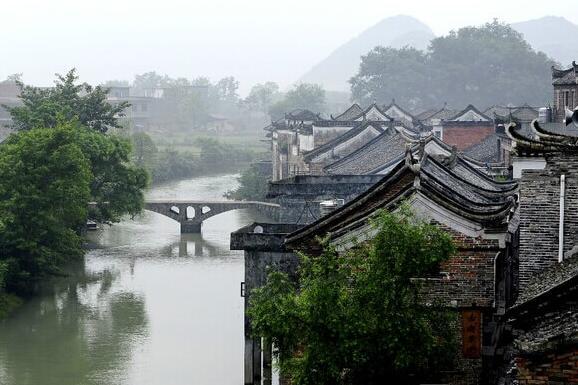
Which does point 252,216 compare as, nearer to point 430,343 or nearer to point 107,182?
point 107,182

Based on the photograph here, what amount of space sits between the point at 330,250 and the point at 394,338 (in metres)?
1.87

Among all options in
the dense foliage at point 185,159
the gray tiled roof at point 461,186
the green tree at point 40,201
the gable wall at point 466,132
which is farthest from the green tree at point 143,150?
the gray tiled roof at point 461,186

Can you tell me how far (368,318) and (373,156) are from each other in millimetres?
29585

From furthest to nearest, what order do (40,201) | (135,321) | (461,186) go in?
(40,201), (135,321), (461,186)

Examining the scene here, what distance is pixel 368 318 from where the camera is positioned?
17312 mm

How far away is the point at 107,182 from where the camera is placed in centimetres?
5441

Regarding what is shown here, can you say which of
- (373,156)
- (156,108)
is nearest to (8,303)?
(373,156)

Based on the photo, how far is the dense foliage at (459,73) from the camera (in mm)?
116875

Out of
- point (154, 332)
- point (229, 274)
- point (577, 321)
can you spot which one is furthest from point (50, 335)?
point (577, 321)

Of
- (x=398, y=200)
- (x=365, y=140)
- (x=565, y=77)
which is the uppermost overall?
(x=565, y=77)

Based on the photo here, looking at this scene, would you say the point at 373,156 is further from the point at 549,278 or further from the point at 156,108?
the point at 156,108

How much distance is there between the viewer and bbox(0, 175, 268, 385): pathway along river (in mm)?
33562

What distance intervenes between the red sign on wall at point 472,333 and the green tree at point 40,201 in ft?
82.3

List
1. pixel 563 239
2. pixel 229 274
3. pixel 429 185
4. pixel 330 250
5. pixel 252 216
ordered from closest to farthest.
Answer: pixel 563 239 < pixel 330 250 < pixel 429 185 < pixel 229 274 < pixel 252 216
